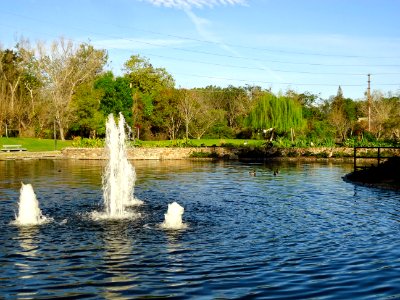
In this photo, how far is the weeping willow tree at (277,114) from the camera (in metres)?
66.6

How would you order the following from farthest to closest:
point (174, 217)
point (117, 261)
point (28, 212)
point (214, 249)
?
point (28, 212)
point (174, 217)
point (214, 249)
point (117, 261)

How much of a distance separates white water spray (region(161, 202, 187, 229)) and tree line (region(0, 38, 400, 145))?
52.0 meters

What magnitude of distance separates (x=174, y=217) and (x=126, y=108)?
57.0m

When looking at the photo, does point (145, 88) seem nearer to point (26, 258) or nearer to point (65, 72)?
point (65, 72)

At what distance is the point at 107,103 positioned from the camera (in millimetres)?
70000

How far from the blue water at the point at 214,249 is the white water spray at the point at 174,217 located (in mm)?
386

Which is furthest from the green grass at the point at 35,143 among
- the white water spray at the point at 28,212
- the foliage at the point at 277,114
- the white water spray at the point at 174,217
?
the white water spray at the point at 174,217

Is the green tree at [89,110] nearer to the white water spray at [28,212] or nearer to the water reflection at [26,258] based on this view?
the white water spray at [28,212]

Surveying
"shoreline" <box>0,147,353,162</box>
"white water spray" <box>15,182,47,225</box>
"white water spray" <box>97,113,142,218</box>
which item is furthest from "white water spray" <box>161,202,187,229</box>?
"shoreline" <box>0,147,353,162</box>

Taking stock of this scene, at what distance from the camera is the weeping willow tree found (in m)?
66.6

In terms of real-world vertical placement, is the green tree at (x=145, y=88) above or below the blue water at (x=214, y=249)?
above

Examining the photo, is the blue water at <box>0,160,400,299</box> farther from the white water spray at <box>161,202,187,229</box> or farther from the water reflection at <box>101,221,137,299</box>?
the white water spray at <box>161,202,187,229</box>

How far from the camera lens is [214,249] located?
12.1 metres

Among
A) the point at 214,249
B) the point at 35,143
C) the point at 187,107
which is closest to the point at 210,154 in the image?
the point at 35,143
